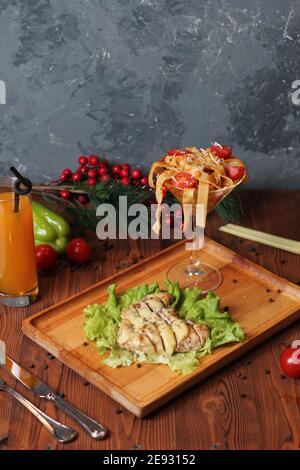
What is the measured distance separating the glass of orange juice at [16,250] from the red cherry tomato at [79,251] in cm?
18

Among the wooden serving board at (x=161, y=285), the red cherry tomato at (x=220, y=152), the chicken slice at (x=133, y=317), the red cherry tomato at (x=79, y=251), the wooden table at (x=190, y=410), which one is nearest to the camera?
the wooden table at (x=190, y=410)

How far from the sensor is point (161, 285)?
221 centimetres

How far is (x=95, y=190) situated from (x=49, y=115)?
0.99 ft

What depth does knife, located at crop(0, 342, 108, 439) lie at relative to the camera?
5.69 ft

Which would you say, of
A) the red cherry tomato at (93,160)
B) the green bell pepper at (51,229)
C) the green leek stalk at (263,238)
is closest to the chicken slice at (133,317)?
the green bell pepper at (51,229)

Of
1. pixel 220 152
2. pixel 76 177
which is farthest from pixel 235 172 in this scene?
pixel 76 177

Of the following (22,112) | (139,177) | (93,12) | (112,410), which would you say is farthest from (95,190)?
(112,410)

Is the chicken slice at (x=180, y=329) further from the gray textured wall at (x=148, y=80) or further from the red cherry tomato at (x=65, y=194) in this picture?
the gray textured wall at (x=148, y=80)

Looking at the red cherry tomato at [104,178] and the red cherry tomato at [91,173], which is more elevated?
the red cherry tomato at [91,173]

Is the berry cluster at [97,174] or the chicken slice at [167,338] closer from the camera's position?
the chicken slice at [167,338]

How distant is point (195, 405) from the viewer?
1812 millimetres

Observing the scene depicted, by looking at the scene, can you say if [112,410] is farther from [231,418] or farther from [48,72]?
[48,72]

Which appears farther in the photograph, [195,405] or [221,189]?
[221,189]

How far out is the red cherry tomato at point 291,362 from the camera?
1874 mm
